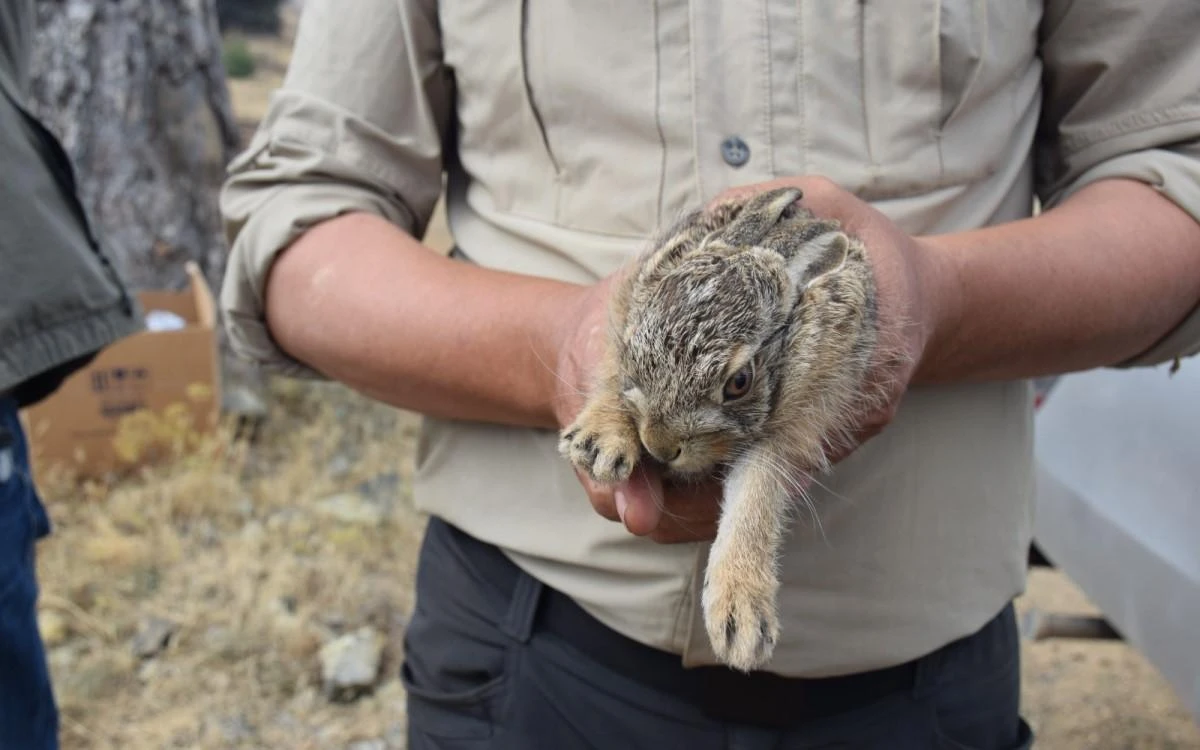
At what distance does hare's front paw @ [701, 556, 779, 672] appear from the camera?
1423 mm

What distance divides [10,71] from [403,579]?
10.2 ft

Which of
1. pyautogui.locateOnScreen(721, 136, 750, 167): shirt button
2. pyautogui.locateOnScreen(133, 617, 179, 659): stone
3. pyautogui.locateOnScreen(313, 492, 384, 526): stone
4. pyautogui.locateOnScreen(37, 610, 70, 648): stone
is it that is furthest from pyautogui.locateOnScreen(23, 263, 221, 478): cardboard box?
pyautogui.locateOnScreen(721, 136, 750, 167): shirt button

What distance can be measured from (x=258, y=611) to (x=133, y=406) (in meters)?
1.71

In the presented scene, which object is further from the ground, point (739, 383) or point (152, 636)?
point (739, 383)

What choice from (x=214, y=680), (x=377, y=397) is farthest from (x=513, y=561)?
(x=214, y=680)

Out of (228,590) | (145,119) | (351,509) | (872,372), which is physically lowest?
(351,509)

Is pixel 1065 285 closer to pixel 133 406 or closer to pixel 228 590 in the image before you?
pixel 228 590

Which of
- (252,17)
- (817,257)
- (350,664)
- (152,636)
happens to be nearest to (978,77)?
(817,257)

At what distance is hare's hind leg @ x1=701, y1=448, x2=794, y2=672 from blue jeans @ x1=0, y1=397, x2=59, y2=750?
1.85 metres

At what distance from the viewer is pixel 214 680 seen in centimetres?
435

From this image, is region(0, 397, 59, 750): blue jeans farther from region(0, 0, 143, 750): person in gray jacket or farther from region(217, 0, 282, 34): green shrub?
region(217, 0, 282, 34): green shrub

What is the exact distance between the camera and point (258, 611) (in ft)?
15.5

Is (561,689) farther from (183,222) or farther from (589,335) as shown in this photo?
(183,222)

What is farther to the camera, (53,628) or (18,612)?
(53,628)
